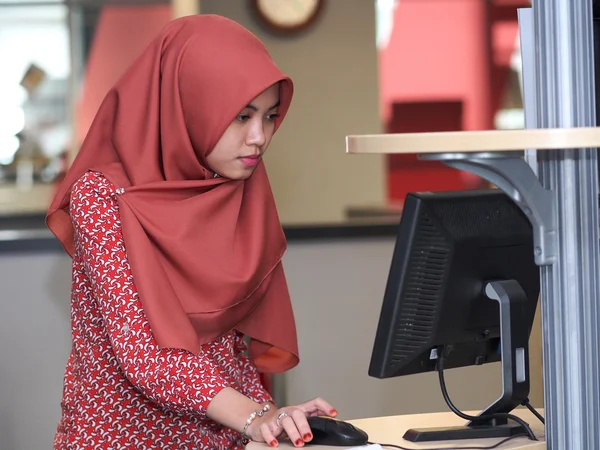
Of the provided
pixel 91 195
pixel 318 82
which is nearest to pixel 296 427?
pixel 91 195

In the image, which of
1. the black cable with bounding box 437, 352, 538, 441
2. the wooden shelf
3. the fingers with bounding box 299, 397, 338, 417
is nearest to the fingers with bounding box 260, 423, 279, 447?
the fingers with bounding box 299, 397, 338, 417

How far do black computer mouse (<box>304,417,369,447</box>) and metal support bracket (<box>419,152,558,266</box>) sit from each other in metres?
0.36

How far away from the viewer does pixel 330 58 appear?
481 cm

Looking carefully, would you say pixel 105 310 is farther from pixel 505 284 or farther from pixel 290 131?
pixel 290 131

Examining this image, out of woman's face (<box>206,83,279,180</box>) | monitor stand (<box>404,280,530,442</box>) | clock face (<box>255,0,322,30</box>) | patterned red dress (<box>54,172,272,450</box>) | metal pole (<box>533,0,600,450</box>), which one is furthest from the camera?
clock face (<box>255,0,322,30</box>)

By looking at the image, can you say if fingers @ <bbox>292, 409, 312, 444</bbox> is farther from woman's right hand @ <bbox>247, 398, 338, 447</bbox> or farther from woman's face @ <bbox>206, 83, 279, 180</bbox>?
woman's face @ <bbox>206, 83, 279, 180</bbox>

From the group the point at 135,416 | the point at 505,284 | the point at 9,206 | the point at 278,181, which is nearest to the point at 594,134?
the point at 505,284

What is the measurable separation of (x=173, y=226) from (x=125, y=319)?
0.21m

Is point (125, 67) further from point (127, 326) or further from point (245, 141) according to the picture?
point (127, 326)

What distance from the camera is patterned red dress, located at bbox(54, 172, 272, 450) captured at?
1.30m

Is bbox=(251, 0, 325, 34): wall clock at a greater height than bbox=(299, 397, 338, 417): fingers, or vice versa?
bbox=(251, 0, 325, 34): wall clock

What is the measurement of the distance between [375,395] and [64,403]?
4.67 ft

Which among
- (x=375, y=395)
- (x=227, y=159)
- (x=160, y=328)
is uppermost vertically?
(x=227, y=159)

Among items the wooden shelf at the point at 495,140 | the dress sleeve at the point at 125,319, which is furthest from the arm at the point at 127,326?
the wooden shelf at the point at 495,140
